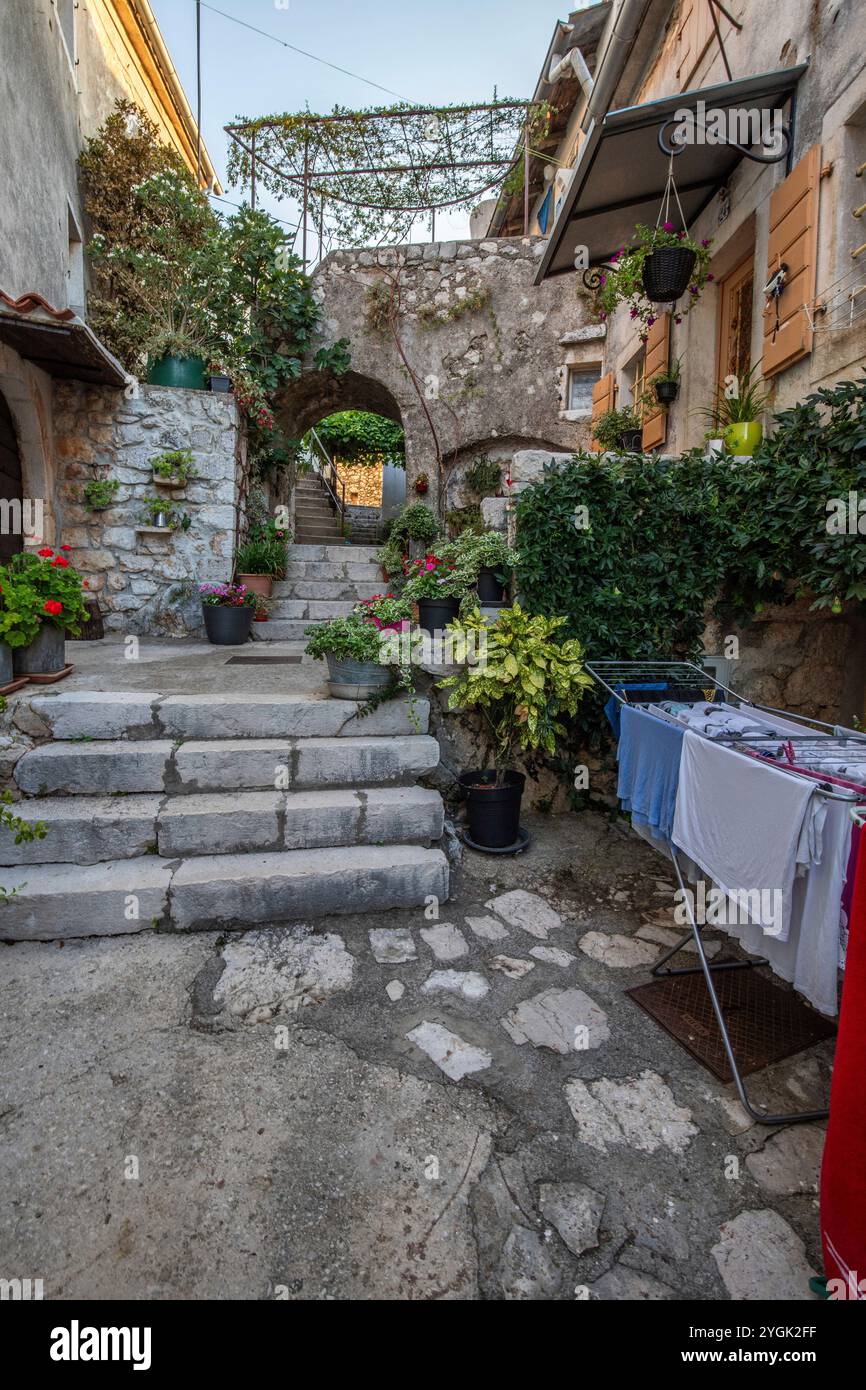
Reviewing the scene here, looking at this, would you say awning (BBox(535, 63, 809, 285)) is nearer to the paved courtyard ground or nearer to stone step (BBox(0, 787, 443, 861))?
stone step (BBox(0, 787, 443, 861))

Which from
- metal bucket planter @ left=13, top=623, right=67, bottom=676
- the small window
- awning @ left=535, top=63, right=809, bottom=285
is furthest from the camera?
the small window

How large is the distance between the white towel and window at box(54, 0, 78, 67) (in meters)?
8.61

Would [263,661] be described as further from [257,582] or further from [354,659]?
[257,582]

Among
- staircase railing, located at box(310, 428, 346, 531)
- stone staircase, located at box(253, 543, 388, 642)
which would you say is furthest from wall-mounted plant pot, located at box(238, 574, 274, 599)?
staircase railing, located at box(310, 428, 346, 531)

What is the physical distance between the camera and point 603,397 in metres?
8.11

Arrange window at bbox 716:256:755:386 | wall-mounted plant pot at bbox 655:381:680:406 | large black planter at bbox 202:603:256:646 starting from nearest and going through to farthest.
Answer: window at bbox 716:256:755:386 < wall-mounted plant pot at bbox 655:381:680:406 < large black planter at bbox 202:603:256:646

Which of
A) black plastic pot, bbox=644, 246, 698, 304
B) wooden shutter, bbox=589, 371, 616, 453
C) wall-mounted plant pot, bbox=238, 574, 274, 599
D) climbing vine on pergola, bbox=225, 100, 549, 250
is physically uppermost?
climbing vine on pergola, bbox=225, 100, 549, 250

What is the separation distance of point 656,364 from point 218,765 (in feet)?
18.4

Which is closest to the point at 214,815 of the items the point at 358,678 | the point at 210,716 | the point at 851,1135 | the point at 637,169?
the point at 210,716

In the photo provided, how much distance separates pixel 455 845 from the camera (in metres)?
3.47

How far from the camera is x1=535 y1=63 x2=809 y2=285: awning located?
4168 mm

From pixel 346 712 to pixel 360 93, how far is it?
1018 cm

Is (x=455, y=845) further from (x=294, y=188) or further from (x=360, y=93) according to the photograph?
(x=360, y=93)

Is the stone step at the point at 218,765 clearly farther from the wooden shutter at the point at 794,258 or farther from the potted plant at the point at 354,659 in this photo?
the wooden shutter at the point at 794,258
